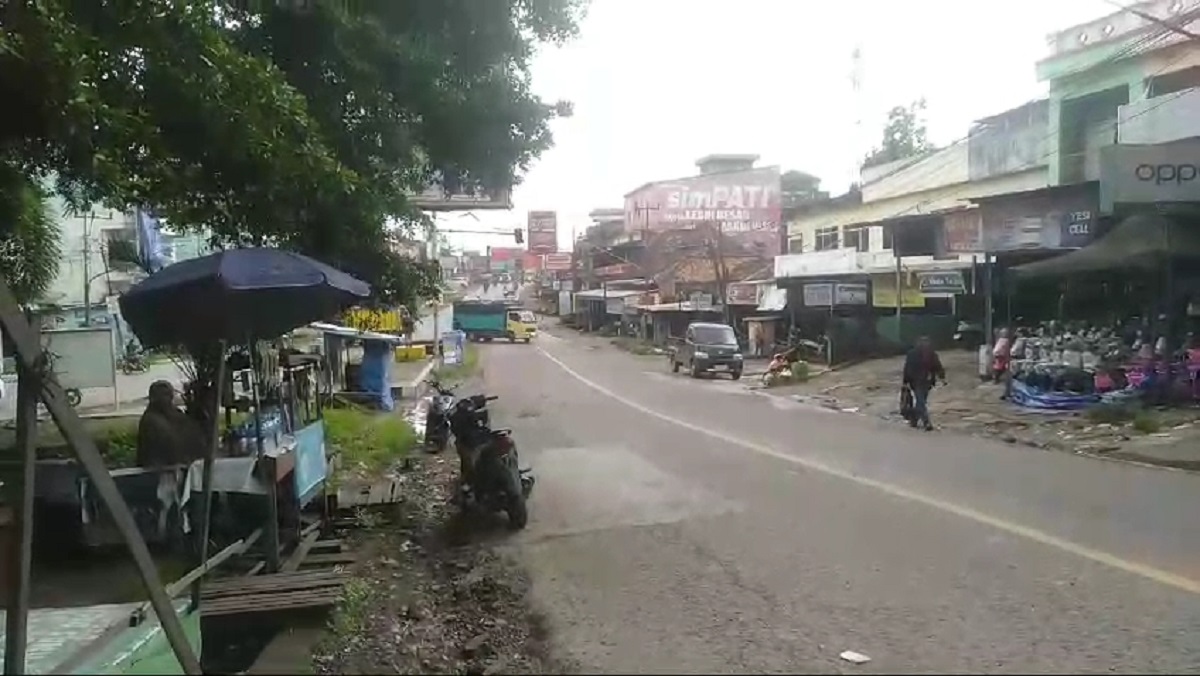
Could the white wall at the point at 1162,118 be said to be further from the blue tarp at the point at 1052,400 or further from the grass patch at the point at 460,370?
the grass patch at the point at 460,370

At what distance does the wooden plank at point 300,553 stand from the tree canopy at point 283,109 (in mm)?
2648

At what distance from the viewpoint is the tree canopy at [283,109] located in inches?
283

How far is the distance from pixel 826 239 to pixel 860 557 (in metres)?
38.9

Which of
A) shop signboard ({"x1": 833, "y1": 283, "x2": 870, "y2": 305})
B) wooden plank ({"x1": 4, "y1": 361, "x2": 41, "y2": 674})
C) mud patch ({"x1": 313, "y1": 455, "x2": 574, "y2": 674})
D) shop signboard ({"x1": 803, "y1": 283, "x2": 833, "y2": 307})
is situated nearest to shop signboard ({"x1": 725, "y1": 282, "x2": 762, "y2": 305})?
shop signboard ({"x1": 803, "y1": 283, "x2": 833, "y2": 307})

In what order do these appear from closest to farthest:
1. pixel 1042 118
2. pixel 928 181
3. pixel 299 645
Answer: pixel 299 645
pixel 1042 118
pixel 928 181

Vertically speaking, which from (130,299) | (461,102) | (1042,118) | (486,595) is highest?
(1042,118)

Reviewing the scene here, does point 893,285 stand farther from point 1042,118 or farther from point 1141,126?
point 1141,126

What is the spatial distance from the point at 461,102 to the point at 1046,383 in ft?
45.6

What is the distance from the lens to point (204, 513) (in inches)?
261

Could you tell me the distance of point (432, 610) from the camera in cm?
756

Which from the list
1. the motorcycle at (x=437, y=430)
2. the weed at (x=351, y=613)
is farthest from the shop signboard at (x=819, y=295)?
the weed at (x=351, y=613)

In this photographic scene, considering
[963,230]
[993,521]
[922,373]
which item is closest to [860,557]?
[993,521]

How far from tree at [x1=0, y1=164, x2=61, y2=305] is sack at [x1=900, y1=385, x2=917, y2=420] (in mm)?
13714

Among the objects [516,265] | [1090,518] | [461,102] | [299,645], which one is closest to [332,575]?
[299,645]
